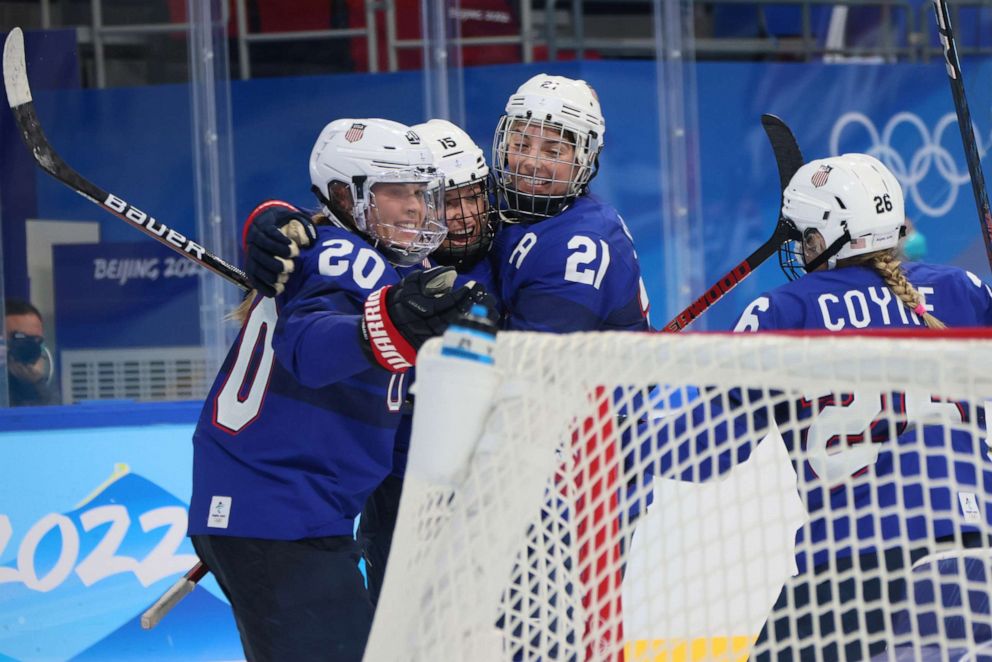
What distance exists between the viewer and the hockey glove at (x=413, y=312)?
170cm

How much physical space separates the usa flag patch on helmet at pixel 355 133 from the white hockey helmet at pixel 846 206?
74cm

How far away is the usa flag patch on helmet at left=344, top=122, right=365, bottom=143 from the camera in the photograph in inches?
83.6

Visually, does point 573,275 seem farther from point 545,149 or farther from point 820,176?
point 820,176

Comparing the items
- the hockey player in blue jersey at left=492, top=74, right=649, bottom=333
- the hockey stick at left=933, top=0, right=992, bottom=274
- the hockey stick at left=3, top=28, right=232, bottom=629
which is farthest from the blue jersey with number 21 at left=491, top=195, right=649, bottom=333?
the hockey stick at left=933, top=0, right=992, bottom=274

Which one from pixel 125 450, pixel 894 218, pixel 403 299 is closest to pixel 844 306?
pixel 894 218

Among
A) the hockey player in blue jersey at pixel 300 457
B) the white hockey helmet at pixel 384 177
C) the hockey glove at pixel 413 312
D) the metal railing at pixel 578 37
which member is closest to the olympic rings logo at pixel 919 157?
the metal railing at pixel 578 37

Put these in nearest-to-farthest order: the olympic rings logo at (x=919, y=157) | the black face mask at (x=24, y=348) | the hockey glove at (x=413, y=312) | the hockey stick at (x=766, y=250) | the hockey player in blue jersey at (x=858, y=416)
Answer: the hockey glove at (x=413, y=312) → the hockey player in blue jersey at (x=858, y=416) → the hockey stick at (x=766, y=250) → the black face mask at (x=24, y=348) → the olympic rings logo at (x=919, y=157)

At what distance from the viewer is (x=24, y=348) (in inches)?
170

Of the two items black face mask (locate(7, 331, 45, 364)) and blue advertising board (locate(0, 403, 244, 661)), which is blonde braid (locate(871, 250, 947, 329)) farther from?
black face mask (locate(7, 331, 45, 364))

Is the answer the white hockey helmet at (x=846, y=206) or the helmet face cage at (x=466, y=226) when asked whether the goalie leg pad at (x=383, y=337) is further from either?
the white hockey helmet at (x=846, y=206)

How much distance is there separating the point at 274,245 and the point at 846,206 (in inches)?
37.3

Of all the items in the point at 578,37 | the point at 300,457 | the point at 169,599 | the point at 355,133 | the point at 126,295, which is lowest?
the point at 169,599

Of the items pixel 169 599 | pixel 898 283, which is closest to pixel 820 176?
pixel 898 283

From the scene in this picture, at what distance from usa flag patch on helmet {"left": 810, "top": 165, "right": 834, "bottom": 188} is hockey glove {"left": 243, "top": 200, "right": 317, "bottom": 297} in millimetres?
875
